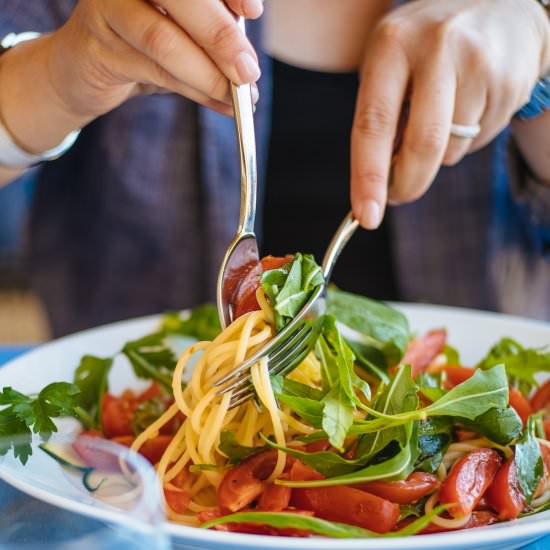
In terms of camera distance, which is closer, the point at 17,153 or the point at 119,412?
the point at 119,412

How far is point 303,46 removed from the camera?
199 cm

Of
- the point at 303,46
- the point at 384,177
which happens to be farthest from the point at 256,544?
the point at 303,46

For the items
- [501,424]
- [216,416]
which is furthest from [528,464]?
[216,416]

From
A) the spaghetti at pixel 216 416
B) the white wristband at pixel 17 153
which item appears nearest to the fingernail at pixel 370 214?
the spaghetti at pixel 216 416

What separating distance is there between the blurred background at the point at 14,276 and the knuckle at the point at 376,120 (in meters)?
3.26

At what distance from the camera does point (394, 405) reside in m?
0.95

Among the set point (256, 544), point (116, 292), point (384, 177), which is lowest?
point (116, 292)

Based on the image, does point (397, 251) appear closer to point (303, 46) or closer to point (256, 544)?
point (303, 46)

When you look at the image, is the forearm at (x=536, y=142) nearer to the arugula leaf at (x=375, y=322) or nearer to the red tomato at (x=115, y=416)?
the arugula leaf at (x=375, y=322)

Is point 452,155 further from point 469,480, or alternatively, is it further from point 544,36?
point 469,480

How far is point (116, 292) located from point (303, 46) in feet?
2.72

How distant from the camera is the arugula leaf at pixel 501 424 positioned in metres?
0.97

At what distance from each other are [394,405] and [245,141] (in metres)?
0.37

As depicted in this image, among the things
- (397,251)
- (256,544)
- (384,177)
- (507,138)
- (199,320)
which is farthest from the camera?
(397,251)
